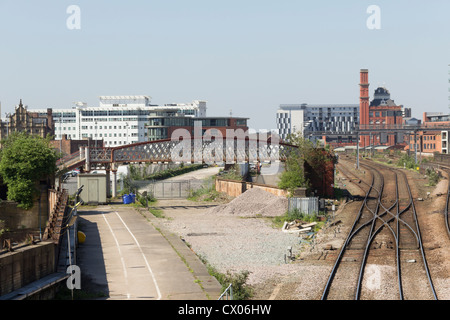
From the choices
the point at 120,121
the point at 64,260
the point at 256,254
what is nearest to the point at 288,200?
the point at 256,254

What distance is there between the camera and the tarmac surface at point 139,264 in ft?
72.5

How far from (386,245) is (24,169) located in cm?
2193

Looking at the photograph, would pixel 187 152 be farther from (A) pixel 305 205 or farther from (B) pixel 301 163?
(A) pixel 305 205

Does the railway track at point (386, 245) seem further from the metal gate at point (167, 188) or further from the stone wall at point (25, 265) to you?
the metal gate at point (167, 188)

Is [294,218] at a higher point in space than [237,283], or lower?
lower

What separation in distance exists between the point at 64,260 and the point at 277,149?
31458 mm

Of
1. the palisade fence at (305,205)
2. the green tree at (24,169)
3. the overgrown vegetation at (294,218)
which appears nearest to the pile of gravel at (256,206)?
the palisade fence at (305,205)

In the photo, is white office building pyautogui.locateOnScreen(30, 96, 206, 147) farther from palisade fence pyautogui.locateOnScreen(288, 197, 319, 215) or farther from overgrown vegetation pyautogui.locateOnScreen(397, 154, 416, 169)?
palisade fence pyautogui.locateOnScreen(288, 197, 319, 215)

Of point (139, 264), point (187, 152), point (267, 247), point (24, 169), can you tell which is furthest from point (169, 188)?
point (139, 264)

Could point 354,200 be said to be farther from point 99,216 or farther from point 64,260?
point 64,260

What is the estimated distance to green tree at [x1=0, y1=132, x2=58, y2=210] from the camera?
39250 mm

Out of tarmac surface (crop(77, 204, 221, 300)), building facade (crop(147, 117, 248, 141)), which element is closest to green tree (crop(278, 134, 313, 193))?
tarmac surface (crop(77, 204, 221, 300))

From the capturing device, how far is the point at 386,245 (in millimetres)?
31250

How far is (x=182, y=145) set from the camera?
184 ft
